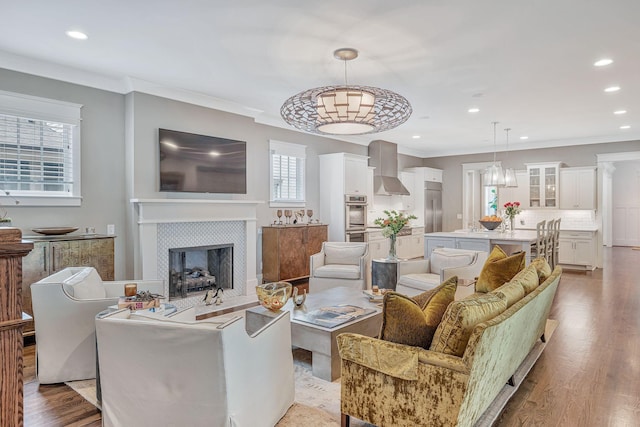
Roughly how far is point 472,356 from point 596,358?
2.35 meters

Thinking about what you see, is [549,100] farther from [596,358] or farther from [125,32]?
[125,32]

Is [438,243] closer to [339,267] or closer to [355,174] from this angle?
[355,174]

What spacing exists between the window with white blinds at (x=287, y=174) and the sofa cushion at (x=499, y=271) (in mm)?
3889

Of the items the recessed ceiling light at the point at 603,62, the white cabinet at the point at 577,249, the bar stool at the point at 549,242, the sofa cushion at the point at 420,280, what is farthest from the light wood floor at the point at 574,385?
the white cabinet at the point at 577,249

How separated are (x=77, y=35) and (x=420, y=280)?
166 inches

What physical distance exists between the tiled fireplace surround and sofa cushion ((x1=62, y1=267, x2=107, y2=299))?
138 cm

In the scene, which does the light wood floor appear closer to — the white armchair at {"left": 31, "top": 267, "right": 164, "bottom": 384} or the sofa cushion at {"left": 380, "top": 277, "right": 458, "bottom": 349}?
the white armchair at {"left": 31, "top": 267, "right": 164, "bottom": 384}

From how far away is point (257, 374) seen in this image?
2074mm

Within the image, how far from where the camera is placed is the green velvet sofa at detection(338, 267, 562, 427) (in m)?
1.87

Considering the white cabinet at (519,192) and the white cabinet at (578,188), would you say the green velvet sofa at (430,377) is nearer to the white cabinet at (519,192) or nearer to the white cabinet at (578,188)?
the white cabinet at (578,188)

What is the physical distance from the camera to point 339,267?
5.30 m

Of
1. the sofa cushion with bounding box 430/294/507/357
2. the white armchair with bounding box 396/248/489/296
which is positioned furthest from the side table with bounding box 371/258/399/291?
the sofa cushion with bounding box 430/294/507/357

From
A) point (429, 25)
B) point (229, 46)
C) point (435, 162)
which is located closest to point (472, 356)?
point (429, 25)

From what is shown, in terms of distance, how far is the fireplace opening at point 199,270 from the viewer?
203 inches
